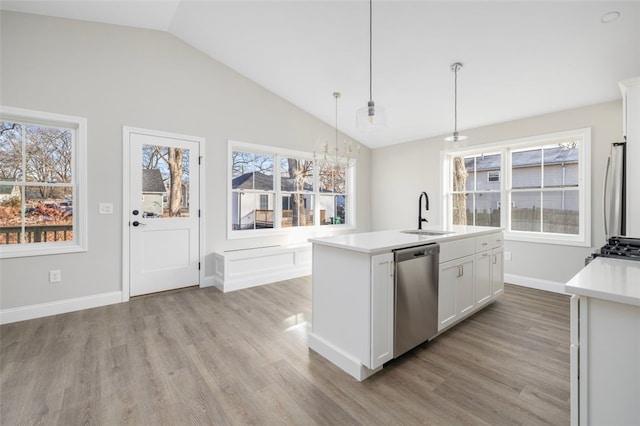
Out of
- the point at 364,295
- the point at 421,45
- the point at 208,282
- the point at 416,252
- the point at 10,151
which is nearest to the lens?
the point at 364,295

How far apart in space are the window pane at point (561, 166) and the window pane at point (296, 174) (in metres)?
3.66

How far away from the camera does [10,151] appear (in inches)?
114

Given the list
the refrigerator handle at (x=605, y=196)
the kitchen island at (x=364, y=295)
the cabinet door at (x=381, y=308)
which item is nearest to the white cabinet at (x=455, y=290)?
the kitchen island at (x=364, y=295)

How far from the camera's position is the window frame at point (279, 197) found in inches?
167

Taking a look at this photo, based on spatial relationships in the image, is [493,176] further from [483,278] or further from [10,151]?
[10,151]

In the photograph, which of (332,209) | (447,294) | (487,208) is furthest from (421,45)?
(332,209)

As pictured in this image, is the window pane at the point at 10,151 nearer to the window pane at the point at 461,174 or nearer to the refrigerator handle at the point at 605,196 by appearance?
the window pane at the point at 461,174

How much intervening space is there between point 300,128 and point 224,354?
389cm

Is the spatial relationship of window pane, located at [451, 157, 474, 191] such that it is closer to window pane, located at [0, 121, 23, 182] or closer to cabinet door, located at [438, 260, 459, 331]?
cabinet door, located at [438, 260, 459, 331]

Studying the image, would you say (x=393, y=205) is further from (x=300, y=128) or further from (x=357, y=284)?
(x=357, y=284)

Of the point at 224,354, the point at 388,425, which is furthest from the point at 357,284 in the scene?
the point at 224,354

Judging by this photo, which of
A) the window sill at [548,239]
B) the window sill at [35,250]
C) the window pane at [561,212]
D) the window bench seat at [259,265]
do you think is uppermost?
the window pane at [561,212]

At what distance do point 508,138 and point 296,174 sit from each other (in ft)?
11.1

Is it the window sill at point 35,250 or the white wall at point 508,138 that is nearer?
the window sill at point 35,250
